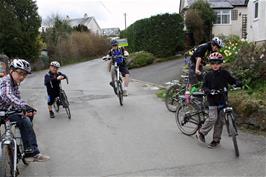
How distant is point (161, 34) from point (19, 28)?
1607 cm

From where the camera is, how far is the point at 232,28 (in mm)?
42875

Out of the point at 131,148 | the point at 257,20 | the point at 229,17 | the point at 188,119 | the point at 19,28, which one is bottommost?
the point at 131,148

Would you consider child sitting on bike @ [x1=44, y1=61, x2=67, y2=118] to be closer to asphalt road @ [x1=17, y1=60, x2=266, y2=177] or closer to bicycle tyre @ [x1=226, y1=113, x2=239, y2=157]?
asphalt road @ [x1=17, y1=60, x2=266, y2=177]

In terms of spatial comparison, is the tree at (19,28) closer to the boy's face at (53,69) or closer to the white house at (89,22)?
the boy's face at (53,69)

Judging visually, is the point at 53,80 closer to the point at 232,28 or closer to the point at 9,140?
the point at 9,140

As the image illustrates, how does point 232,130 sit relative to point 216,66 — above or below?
below

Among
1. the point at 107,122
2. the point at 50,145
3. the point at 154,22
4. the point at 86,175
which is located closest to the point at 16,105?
the point at 86,175

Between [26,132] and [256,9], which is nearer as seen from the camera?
[26,132]

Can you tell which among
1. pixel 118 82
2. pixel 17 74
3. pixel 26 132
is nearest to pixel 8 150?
pixel 26 132

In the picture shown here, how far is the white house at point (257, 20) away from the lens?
22516 mm

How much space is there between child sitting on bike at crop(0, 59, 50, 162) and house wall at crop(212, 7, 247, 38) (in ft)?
123

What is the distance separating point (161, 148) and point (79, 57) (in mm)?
46129

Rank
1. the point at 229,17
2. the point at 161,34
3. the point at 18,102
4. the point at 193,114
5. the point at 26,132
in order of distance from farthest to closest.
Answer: the point at 229,17 → the point at 161,34 → the point at 193,114 → the point at 26,132 → the point at 18,102

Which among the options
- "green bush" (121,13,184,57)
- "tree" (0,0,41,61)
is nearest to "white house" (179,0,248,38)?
"green bush" (121,13,184,57)
